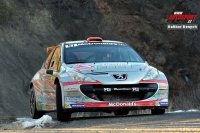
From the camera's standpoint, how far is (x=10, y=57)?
3812cm

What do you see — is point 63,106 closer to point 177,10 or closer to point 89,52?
point 89,52

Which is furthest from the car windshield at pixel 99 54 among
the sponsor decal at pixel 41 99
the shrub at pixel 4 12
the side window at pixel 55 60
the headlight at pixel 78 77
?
the shrub at pixel 4 12

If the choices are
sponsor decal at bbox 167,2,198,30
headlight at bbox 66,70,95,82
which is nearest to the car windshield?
headlight at bbox 66,70,95,82

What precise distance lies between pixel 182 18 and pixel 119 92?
47.7 metres

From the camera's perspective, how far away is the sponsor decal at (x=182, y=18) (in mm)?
55591

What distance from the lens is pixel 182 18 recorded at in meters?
57.4

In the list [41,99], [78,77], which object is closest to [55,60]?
[41,99]

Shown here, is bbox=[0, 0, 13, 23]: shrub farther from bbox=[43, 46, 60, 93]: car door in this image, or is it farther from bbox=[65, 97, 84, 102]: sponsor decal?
bbox=[65, 97, 84, 102]: sponsor decal

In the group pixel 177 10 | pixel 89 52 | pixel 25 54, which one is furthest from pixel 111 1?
pixel 89 52

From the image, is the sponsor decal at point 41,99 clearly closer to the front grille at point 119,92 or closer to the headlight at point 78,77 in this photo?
the headlight at point 78,77

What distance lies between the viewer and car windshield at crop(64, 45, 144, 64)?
1164 cm

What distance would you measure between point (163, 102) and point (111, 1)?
4411cm

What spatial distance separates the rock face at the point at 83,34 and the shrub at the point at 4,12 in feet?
0.89

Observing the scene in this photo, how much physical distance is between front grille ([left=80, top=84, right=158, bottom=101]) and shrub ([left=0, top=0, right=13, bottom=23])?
30952 mm
